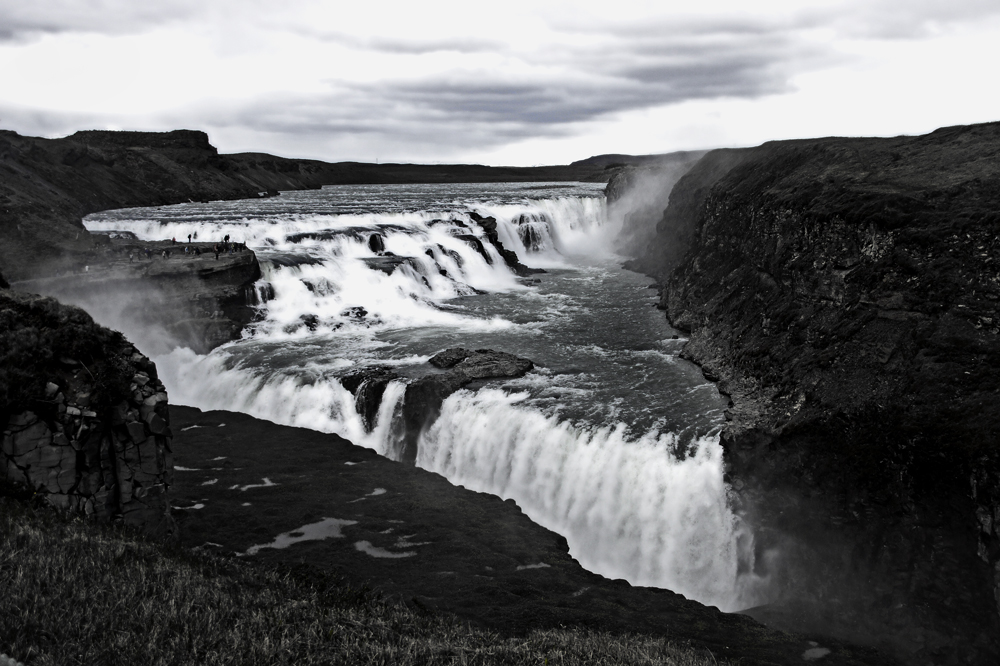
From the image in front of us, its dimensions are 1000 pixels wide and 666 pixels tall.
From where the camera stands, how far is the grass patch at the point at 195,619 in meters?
7.97

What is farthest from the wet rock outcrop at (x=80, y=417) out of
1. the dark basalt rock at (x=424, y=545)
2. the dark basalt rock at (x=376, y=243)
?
the dark basalt rock at (x=376, y=243)

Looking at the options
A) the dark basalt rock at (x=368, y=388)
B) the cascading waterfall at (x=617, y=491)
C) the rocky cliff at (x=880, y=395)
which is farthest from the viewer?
the dark basalt rock at (x=368, y=388)

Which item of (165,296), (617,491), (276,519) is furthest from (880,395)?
(165,296)

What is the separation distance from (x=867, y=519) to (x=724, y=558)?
329cm

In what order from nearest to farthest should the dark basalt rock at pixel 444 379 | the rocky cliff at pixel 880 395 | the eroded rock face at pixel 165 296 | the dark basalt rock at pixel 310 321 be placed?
1. the rocky cliff at pixel 880 395
2. the dark basalt rock at pixel 444 379
3. the eroded rock face at pixel 165 296
4. the dark basalt rock at pixel 310 321

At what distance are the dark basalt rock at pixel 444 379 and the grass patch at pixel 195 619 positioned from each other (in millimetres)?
11707

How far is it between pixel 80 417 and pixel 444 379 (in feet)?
42.0

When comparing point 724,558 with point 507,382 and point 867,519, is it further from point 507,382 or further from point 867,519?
point 507,382

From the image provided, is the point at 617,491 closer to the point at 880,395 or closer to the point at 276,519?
the point at 880,395

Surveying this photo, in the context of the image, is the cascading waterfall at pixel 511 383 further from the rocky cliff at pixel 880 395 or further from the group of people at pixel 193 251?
the group of people at pixel 193 251

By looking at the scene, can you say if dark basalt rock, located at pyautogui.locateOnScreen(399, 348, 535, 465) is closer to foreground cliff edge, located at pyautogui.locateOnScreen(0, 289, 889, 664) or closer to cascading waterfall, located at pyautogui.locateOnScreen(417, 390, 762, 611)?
cascading waterfall, located at pyautogui.locateOnScreen(417, 390, 762, 611)

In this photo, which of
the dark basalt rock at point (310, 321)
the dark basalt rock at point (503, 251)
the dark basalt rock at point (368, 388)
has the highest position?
the dark basalt rock at point (503, 251)

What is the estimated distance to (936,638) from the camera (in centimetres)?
1395

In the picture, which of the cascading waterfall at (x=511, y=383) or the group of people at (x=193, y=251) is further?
the group of people at (x=193, y=251)
